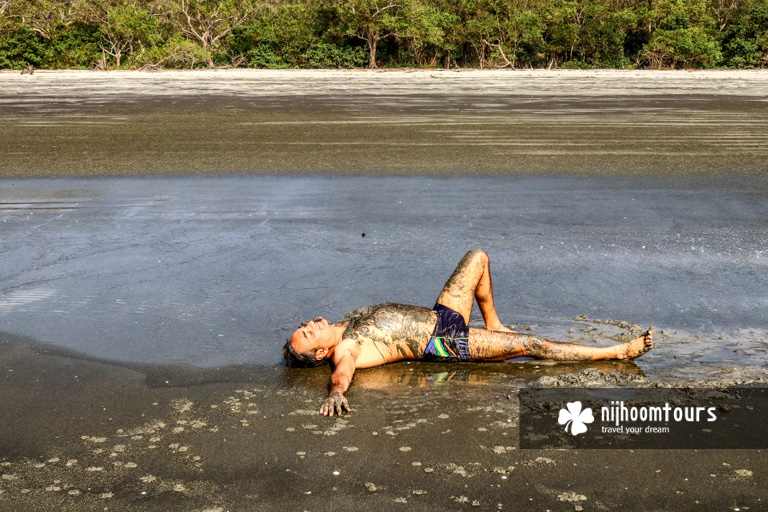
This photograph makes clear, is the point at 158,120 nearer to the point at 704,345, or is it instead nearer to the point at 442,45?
the point at 704,345

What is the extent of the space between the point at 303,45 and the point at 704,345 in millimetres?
32155

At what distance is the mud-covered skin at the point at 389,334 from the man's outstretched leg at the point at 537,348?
1.00 feet

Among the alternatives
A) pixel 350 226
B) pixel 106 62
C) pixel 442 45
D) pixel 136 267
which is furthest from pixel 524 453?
pixel 106 62

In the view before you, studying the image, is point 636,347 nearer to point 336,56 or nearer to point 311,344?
point 311,344

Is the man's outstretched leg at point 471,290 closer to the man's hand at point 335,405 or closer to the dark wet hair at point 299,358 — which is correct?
the dark wet hair at point 299,358

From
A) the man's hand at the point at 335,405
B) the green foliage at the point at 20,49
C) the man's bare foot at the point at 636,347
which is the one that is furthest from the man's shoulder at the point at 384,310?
the green foliage at the point at 20,49

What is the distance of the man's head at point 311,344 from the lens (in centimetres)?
502

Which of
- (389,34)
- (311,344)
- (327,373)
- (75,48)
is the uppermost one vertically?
(389,34)

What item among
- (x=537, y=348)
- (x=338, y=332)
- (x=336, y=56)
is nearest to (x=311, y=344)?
(x=338, y=332)

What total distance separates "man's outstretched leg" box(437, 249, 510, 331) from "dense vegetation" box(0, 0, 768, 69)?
28982mm

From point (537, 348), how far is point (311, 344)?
1.33 m

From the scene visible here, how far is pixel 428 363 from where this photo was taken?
5258 millimetres

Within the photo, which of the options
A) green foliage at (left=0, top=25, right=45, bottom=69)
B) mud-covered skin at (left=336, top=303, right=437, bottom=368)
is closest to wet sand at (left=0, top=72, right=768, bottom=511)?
mud-covered skin at (left=336, top=303, right=437, bottom=368)

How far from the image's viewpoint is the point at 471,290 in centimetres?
548
